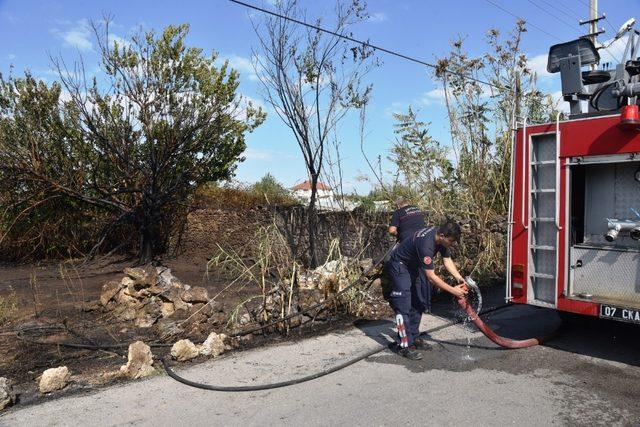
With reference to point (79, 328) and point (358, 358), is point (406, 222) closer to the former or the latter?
point (358, 358)

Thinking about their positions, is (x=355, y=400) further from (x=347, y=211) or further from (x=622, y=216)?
(x=347, y=211)

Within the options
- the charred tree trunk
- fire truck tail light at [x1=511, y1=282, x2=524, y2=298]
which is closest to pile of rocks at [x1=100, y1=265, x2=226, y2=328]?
the charred tree trunk

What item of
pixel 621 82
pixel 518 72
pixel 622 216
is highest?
pixel 518 72

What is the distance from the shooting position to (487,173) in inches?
409

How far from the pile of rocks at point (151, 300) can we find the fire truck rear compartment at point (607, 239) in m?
4.16

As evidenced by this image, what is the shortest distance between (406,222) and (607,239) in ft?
9.56

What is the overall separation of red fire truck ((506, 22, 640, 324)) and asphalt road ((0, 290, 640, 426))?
0.69m

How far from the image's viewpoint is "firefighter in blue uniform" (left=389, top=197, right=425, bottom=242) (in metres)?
7.43

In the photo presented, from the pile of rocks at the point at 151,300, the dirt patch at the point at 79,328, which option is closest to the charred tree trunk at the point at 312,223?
the dirt patch at the point at 79,328

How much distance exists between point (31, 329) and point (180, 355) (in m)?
2.30

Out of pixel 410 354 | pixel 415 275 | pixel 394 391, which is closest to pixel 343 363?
pixel 410 354

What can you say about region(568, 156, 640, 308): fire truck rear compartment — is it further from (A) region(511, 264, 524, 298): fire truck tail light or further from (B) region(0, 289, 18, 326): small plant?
(B) region(0, 289, 18, 326): small plant

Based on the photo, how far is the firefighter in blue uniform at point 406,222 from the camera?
7434 millimetres

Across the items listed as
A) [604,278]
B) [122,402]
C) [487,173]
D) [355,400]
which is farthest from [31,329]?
[487,173]
